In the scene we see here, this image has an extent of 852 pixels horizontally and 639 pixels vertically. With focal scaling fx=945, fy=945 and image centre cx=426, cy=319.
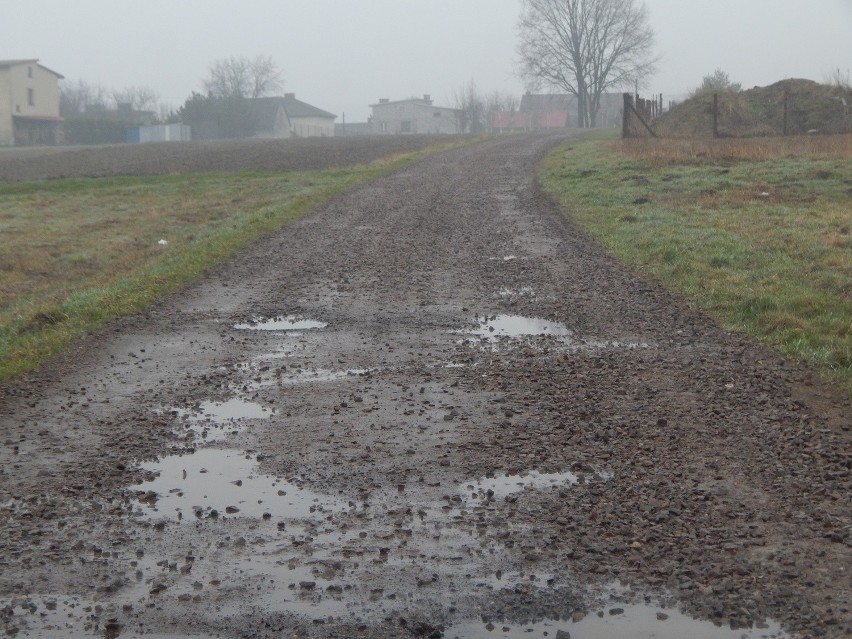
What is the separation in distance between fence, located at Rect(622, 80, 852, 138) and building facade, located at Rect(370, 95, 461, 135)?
97.7 meters

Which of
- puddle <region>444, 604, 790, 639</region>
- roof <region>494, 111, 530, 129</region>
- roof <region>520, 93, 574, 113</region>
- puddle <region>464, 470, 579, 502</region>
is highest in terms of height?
roof <region>520, 93, 574, 113</region>

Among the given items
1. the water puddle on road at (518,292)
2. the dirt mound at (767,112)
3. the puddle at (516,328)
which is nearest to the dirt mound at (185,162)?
the dirt mound at (767,112)

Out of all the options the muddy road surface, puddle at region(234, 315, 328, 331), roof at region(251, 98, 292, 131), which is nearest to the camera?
the muddy road surface

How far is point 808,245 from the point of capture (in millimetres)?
12445

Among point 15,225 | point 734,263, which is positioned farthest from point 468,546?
point 15,225

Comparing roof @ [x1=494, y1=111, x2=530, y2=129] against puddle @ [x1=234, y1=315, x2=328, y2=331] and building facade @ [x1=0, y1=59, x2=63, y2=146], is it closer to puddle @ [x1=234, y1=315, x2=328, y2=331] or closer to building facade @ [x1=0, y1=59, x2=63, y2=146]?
building facade @ [x1=0, y1=59, x2=63, y2=146]

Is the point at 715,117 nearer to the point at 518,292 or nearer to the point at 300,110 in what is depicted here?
the point at 518,292

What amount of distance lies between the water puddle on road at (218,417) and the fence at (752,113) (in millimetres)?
31422

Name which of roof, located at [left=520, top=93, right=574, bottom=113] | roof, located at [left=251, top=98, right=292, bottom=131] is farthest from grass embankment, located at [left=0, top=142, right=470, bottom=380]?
roof, located at [left=520, top=93, right=574, bottom=113]

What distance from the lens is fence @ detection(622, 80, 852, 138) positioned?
36.0 m

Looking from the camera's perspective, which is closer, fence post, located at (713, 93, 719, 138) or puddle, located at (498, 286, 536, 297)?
puddle, located at (498, 286, 536, 297)

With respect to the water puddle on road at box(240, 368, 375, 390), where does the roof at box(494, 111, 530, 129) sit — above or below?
above

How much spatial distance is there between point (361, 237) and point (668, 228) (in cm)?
487

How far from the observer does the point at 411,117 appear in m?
141
